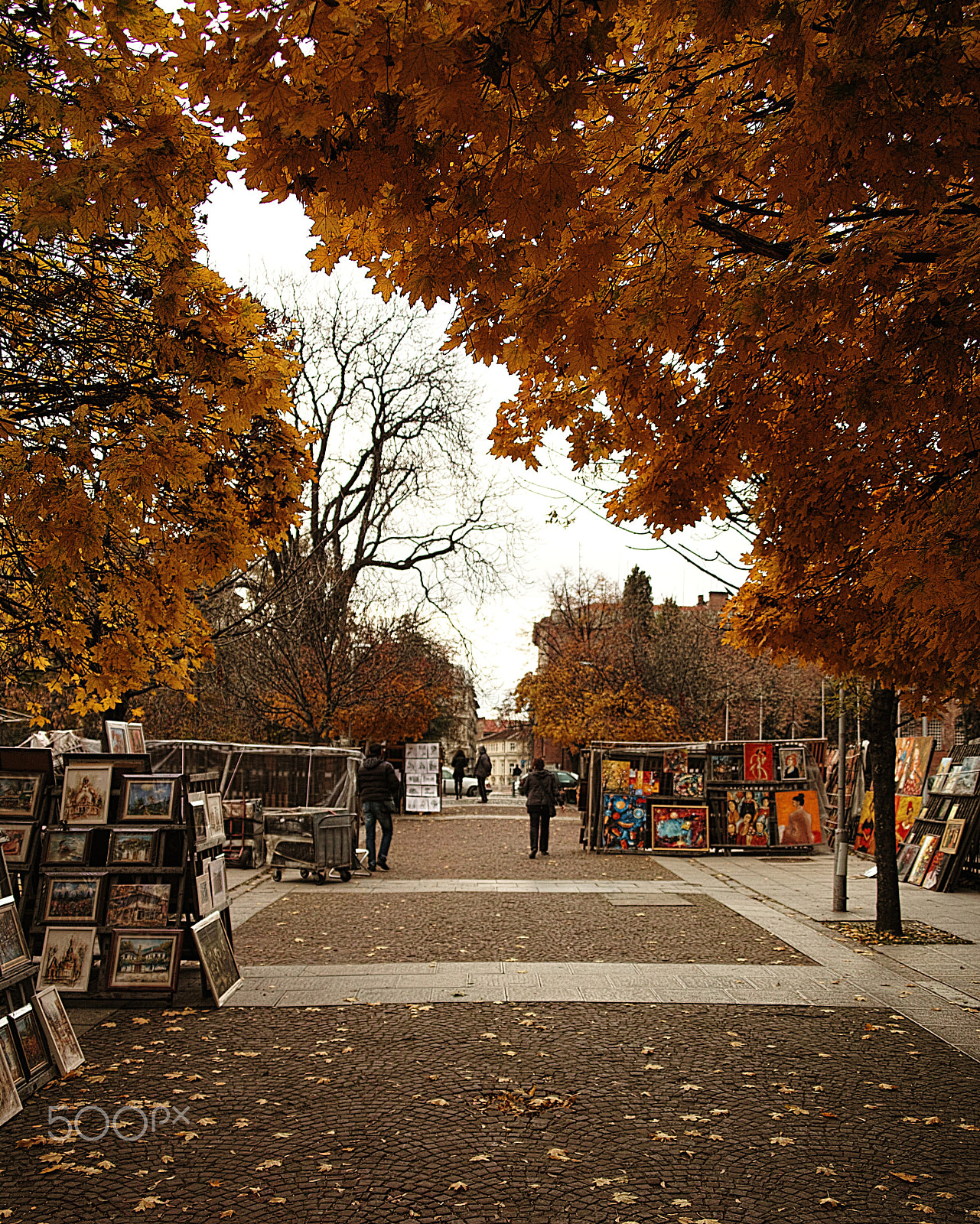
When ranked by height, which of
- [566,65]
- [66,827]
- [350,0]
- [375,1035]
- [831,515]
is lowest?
[375,1035]

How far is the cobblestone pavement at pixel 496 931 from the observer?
9.88 metres

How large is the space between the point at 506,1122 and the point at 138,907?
11.8 ft

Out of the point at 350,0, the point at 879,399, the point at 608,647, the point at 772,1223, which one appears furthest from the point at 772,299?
the point at 608,647

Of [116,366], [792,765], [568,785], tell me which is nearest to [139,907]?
[116,366]

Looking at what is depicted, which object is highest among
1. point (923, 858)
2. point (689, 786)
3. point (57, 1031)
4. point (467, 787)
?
point (689, 786)

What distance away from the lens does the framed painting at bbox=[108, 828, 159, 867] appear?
7.81m

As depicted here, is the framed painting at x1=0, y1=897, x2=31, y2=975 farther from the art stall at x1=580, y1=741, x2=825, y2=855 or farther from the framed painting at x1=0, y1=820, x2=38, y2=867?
the art stall at x1=580, y1=741, x2=825, y2=855

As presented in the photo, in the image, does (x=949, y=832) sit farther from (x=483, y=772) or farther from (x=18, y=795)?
(x=483, y=772)

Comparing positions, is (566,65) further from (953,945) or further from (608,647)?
(608,647)

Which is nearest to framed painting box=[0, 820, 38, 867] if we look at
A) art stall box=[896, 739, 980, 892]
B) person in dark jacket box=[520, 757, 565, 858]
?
person in dark jacket box=[520, 757, 565, 858]

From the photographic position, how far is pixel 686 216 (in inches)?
172

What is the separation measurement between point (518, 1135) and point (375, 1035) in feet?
6.79

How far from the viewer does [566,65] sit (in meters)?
3.09

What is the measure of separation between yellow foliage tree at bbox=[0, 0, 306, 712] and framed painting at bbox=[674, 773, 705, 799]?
45.2ft
